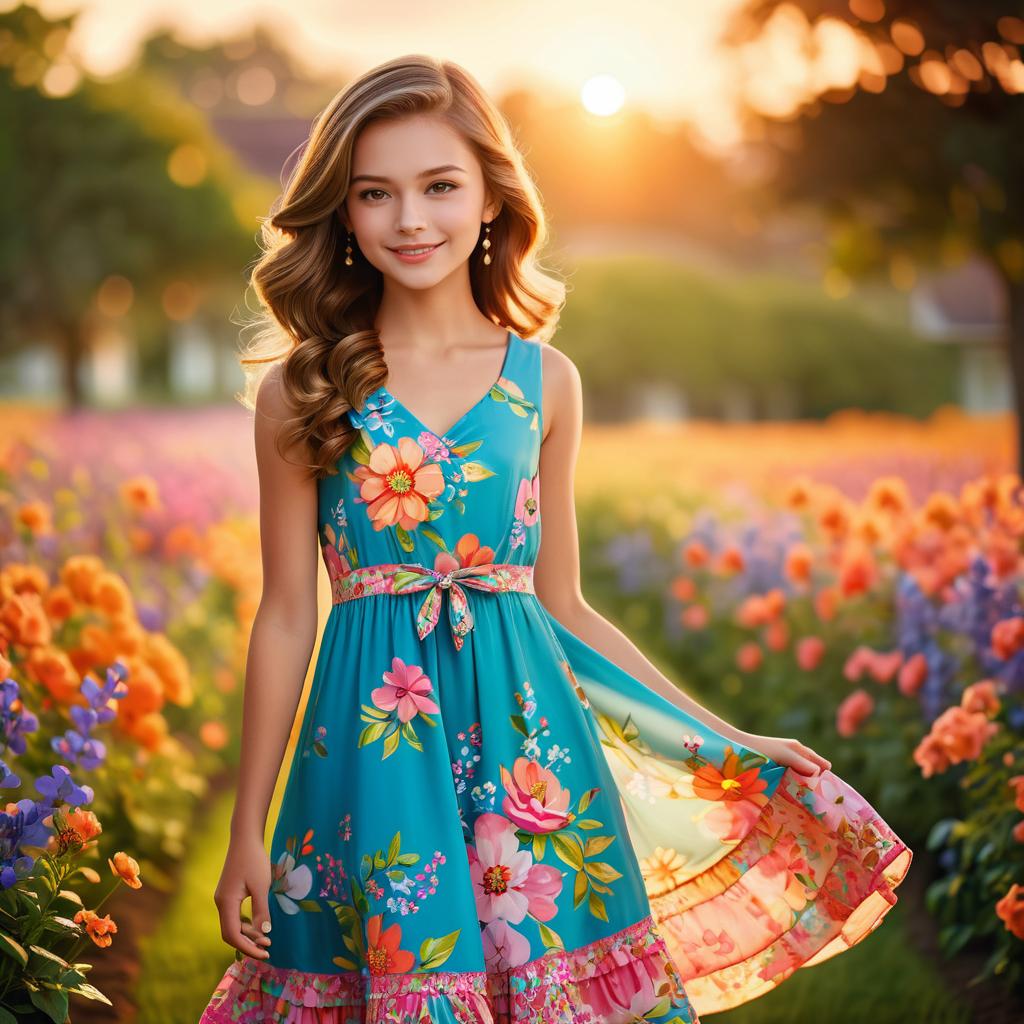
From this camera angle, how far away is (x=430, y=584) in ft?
7.35

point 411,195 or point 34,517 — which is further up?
point 411,195

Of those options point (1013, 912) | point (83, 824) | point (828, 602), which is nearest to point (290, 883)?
point (83, 824)

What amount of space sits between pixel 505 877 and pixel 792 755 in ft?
1.77

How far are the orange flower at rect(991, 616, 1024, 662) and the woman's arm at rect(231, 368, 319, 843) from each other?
1914 mm

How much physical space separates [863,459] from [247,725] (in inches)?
325

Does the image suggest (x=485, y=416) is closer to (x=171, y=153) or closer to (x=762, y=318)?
(x=171, y=153)

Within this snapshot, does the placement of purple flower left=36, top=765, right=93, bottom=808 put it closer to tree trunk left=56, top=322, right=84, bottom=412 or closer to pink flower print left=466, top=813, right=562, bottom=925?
pink flower print left=466, top=813, right=562, bottom=925

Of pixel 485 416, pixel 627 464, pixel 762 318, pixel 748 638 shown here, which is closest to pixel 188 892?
pixel 485 416

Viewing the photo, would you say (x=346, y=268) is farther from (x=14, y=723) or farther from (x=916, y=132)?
(x=916, y=132)

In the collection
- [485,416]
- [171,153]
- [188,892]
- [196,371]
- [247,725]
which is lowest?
[188,892]

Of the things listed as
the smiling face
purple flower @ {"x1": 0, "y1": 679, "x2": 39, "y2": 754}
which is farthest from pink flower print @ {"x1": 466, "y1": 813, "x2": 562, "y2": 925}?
purple flower @ {"x1": 0, "y1": 679, "x2": 39, "y2": 754}

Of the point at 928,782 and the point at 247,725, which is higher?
the point at 247,725

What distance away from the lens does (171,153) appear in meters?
18.0

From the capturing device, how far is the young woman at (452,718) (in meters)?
2.12
